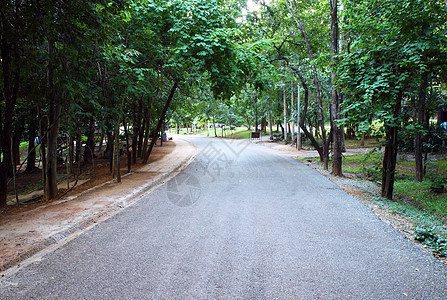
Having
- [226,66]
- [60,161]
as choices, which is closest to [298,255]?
[226,66]

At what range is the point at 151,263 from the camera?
3885 mm

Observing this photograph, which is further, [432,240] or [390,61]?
[390,61]

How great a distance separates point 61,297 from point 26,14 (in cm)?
545

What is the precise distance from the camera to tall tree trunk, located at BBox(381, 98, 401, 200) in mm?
7617

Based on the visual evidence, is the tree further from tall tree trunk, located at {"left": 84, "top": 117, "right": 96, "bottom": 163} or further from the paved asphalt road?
tall tree trunk, located at {"left": 84, "top": 117, "right": 96, "bottom": 163}

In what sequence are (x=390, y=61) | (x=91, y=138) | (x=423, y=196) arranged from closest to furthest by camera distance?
(x=390, y=61)
(x=423, y=196)
(x=91, y=138)

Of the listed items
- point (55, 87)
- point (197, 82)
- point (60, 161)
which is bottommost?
Answer: point (60, 161)

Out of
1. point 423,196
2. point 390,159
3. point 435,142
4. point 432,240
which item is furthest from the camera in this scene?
point 435,142

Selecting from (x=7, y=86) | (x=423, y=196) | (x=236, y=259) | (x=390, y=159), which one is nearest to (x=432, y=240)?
(x=236, y=259)

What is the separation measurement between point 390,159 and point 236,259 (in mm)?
5988

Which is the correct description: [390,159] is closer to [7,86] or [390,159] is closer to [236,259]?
[236,259]

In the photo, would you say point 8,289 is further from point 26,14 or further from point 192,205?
point 26,14

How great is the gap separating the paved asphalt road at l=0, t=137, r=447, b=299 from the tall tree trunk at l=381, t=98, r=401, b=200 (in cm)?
172

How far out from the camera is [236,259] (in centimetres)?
400
